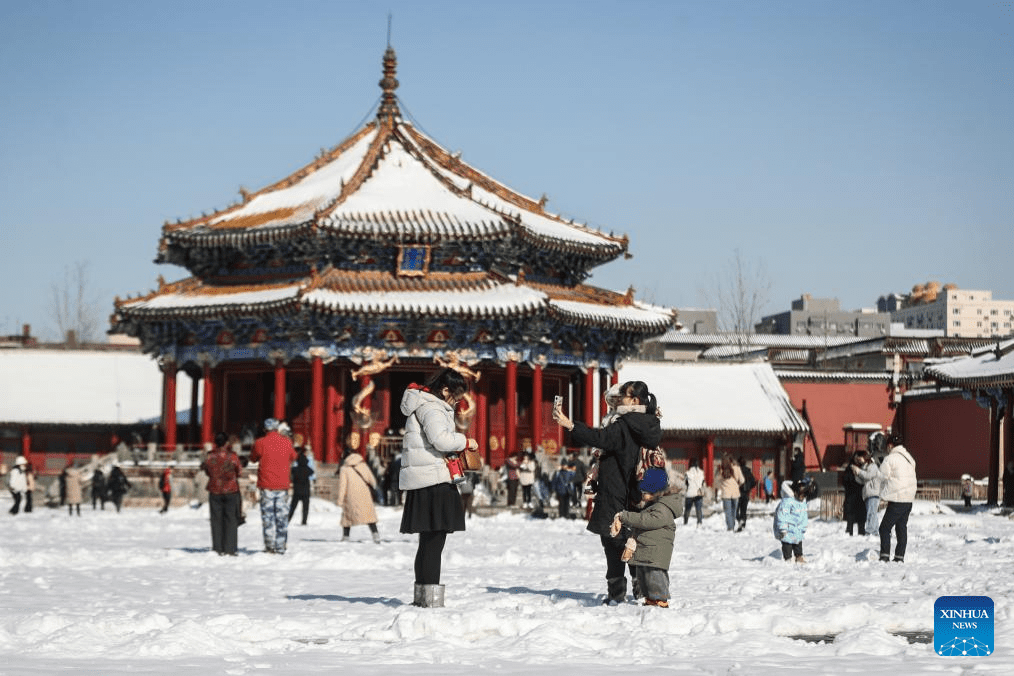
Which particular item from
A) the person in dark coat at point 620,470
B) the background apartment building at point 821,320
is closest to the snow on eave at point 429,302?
the person in dark coat at point 620,470

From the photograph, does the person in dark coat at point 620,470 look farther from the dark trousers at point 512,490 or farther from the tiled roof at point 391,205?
the tiled roof at point 391,205

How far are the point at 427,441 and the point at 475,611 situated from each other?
61.3 inches

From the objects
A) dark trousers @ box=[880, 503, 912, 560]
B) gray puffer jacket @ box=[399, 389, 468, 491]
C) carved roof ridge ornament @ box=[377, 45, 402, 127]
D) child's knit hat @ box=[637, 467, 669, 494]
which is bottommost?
dark trousers @ box=[880, 503, 912, 560]

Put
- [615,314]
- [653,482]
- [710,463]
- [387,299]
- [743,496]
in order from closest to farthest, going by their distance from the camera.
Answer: [653,482], [743,496], [387,299], [615,314], [710,463]

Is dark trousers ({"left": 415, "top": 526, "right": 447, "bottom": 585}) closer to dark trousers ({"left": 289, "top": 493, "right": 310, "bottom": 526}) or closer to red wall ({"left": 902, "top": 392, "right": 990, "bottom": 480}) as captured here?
dark trousers ({"left": 289, "top": 493, "right": 310, "bottom": 526})

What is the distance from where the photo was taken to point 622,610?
11.0 metres

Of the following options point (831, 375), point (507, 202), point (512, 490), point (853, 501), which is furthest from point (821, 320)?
point (853, 501)

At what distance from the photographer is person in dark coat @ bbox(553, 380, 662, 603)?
11.6 metres

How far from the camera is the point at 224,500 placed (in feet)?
58.4

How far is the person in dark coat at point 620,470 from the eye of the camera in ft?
38.1

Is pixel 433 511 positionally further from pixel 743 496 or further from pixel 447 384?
pixel 743 496

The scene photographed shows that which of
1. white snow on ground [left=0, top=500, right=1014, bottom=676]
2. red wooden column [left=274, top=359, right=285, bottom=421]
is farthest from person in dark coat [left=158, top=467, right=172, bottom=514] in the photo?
white snow on ground [left=0, top=500, right=1014, bottom=676]

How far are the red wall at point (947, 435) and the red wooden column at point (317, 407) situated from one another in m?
21.9

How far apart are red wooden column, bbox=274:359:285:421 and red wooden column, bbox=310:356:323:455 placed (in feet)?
2.60
